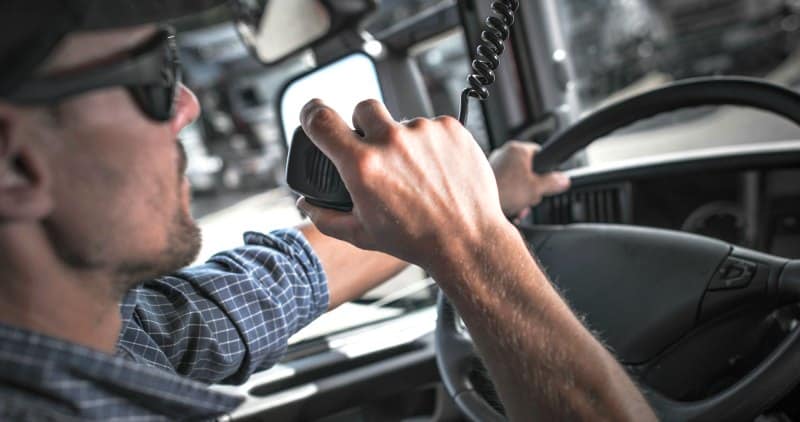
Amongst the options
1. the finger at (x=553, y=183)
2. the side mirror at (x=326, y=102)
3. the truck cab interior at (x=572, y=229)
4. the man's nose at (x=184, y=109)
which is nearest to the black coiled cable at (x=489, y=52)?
the truck cab interior at (x=572, y=229)

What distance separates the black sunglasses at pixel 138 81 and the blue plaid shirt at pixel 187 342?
11.7 inches

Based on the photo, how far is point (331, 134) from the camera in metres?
0.88

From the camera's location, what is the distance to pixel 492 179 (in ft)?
3.24

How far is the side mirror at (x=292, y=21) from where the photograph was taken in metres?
1.92

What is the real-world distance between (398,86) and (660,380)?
0.95 m

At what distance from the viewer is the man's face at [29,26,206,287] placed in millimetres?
787

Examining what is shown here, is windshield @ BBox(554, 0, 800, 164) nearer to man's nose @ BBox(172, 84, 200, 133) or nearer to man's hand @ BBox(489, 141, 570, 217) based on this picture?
man's hand @ BBox(489, 141, 570, 217)

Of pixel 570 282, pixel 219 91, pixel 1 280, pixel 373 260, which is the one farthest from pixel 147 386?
pixel 219 91

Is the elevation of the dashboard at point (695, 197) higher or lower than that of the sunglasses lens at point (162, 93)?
lower

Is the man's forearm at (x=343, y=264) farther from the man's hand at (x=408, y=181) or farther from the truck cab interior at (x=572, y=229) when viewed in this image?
the man's hand at (x=408, y=181)

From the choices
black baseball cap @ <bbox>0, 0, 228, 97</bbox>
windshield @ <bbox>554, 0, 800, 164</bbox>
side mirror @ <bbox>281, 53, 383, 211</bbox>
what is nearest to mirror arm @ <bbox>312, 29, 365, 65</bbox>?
side mirror @ <bbox>281, 53, 383, 211</bbox>

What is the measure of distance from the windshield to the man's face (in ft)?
3.79

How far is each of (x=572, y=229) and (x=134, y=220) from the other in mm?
1051

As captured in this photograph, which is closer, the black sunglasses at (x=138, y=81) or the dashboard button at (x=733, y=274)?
the black sunglasses at (x=138, y=81)
